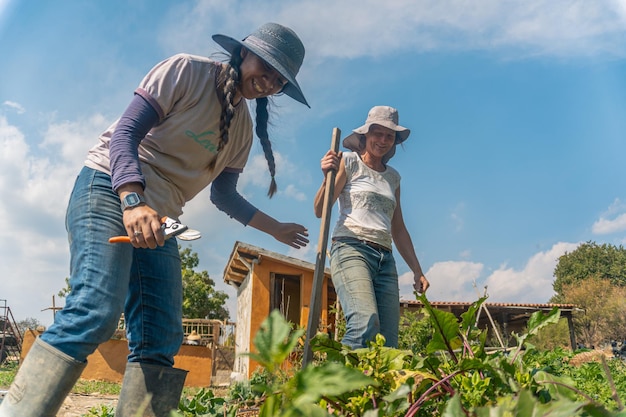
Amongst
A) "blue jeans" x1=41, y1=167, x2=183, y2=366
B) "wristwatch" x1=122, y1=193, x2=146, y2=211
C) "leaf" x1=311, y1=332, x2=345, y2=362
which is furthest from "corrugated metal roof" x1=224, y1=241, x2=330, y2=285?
"leaf" x1=311, y1=332, x2=345, y2=362

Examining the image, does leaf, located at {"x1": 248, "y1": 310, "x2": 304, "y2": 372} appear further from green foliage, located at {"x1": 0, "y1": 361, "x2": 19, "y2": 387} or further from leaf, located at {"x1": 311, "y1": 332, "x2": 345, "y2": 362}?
green foliage, located at {"x1": 0, "y1": 361, "x2": 19, "y2": 387}

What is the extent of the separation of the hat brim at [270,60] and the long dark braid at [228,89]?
0.15 ft

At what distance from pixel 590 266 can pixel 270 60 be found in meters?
49.2

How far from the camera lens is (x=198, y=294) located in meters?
28.3

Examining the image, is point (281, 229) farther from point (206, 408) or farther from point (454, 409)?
point (454, 409)

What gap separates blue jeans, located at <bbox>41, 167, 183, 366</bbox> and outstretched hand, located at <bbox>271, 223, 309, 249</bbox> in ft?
1.88

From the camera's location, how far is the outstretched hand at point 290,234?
95.7 inches

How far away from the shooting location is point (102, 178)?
71.8 inches

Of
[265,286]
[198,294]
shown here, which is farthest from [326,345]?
[198,294]

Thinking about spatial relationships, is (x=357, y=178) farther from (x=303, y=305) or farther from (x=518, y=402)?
(x=303, y=305)

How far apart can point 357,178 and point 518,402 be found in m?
2.72

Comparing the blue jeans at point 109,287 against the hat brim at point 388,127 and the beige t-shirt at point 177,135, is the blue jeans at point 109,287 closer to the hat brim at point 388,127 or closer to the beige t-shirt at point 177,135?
the beige t-shirt at point 177,135

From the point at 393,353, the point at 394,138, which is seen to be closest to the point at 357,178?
the point at 394,138

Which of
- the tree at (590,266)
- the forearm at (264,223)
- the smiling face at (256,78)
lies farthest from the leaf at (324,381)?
the tree at (590,266)
